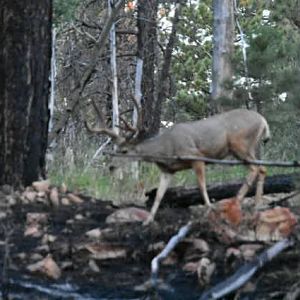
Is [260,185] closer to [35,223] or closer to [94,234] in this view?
[94,234]

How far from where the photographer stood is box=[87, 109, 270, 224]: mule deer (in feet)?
22.9

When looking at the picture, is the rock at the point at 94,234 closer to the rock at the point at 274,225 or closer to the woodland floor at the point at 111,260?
the woodland floor at the point at 111,260

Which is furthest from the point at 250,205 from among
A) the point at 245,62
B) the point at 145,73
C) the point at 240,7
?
the point at 240,7

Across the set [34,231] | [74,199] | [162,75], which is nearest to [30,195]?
[74,199]

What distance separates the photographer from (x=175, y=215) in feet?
24.2

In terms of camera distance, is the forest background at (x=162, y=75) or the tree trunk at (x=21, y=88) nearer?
the tree trunk at (x=21, y=88)

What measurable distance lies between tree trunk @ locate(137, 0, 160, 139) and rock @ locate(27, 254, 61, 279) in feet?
43.3

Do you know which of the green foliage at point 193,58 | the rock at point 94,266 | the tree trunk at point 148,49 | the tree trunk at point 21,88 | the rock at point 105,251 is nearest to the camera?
the rock at point 94,266

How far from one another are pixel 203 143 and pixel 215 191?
3.57 feet

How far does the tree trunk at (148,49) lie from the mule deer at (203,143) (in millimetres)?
12503

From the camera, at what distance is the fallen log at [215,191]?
7750 mm

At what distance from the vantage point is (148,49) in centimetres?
2106

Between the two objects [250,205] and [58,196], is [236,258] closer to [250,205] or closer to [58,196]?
[250,205]

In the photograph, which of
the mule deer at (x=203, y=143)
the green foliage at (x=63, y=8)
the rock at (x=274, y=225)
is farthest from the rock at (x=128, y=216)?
the green foliage at (x=63, y=8)
